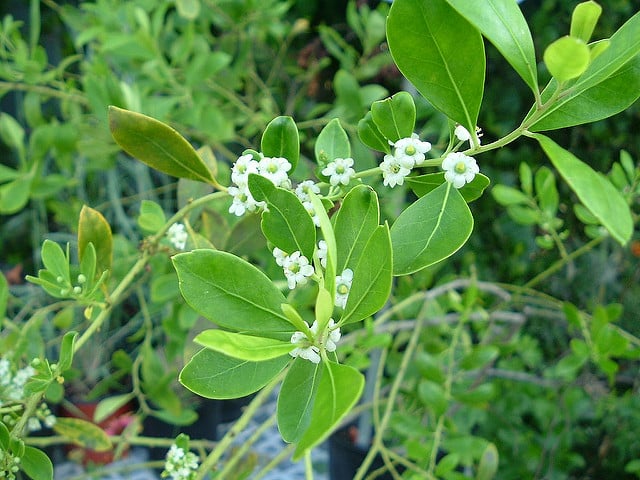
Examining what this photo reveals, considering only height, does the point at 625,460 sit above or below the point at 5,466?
below

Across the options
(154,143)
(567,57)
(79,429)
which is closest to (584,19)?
(567,57)

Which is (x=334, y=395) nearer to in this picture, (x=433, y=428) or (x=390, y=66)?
(x=433, y=428)

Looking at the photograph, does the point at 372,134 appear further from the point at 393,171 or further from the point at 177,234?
the point at 177,234

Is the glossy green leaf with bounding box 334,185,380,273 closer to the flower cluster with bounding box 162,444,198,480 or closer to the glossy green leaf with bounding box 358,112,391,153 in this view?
the glossy green leaf with bounding box 358,112,391,153

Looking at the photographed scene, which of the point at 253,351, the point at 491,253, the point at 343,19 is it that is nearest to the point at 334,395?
the point at 253,351

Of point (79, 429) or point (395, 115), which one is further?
point (79, 429)
